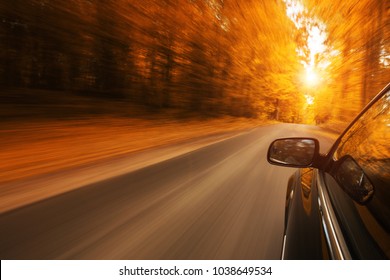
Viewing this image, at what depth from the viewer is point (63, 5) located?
928cm

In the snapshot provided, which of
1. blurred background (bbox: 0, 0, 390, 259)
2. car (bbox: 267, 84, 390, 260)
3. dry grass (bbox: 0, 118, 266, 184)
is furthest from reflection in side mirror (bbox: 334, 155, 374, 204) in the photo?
dry grass (bbox: 0, 118, 266, 184)

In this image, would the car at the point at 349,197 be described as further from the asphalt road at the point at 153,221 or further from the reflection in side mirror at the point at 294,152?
the asphalt road at the point at 153,221

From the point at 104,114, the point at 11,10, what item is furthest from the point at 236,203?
the point at 104,114

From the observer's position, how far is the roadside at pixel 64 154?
4.32 meters

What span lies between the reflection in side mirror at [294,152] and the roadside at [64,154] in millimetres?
2912

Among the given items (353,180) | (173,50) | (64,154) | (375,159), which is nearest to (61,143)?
(64,154)

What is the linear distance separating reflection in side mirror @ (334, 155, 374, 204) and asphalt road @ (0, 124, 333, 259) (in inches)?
41.2

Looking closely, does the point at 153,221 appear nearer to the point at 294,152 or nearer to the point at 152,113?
the point at 294,152

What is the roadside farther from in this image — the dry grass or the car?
the car

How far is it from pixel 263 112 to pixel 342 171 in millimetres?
37861

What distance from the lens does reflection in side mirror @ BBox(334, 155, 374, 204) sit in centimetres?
130

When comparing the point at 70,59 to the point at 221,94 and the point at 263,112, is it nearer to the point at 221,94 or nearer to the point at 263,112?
the point at 221,94

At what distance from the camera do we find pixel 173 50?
16.3 meters

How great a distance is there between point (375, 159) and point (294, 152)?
0.78 meters
